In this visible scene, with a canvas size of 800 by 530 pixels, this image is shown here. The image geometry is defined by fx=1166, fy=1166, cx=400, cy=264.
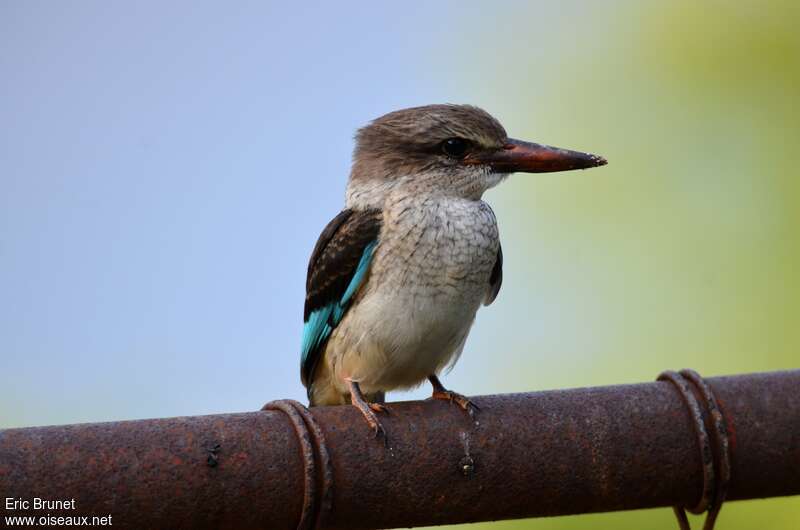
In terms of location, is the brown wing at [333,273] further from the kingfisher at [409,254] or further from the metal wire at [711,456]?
the metal wire at [711,456]

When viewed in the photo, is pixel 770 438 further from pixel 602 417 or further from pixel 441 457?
pixel 441 457

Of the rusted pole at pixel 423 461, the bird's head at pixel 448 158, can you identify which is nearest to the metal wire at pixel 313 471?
the rusted pole at pixel 423 461

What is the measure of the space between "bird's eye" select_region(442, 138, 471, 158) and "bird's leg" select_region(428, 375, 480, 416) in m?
0.65

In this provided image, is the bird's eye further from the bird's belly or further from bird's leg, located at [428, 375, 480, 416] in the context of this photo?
bird's leg, located at [428, 375, 480, 416]

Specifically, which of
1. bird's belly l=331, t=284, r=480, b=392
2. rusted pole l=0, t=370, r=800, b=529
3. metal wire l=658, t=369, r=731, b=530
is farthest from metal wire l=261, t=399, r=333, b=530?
bird's belly l=331, t=284, r=480, b=392

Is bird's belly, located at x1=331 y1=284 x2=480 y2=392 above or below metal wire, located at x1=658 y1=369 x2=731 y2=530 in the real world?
above

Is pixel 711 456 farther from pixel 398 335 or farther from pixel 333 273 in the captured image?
pixel 333 273

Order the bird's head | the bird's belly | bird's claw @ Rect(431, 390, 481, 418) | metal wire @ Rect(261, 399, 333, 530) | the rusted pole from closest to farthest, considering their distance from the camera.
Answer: the rusted pole
metal wire @ Rect(261, 399, 333, 530)
bird's claw @ Rect(431, 390, 481, 418)
the bird's belly
the bird's head

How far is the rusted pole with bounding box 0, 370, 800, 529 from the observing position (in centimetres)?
186

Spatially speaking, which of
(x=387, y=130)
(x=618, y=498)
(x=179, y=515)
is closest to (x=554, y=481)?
(x=618, y=498)

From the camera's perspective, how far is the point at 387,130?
3.48 m

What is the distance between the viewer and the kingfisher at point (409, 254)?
3.06m

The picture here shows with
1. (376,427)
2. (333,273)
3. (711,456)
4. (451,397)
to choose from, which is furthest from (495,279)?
(376,427)

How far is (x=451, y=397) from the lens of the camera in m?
2.74
